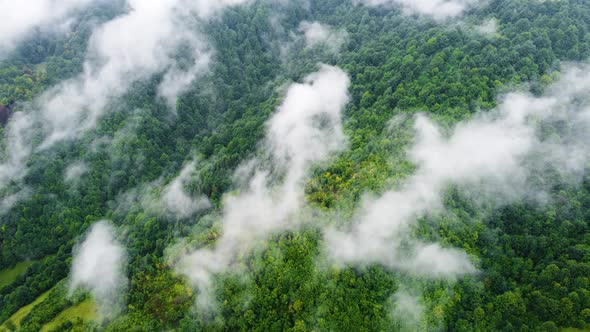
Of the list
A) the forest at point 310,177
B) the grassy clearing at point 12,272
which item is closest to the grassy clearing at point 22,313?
the forest at point 310,177

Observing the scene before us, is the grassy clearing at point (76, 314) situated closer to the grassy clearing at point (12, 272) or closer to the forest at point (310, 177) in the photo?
the forest at point (310, 177)

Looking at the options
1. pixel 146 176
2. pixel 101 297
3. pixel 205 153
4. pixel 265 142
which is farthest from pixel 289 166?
pixel 101 297

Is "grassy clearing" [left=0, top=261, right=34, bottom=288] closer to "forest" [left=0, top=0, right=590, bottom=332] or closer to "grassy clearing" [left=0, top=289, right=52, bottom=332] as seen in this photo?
"forest" [left=0, top=0, right=590, bottom=332]

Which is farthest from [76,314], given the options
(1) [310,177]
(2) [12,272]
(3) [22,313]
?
(1) [310,177]

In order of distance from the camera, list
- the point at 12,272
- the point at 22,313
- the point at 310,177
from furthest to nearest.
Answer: the point at 12,272 → the point at 310,177 → the point at 22,313

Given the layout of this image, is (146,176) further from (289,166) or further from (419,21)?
(419,21)

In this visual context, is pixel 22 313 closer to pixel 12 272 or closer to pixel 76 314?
pixel 76 314
